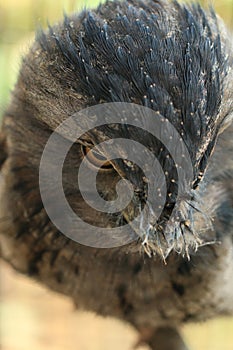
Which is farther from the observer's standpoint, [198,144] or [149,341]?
[149,341]

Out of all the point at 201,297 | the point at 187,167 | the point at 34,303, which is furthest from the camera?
the point at 34,303

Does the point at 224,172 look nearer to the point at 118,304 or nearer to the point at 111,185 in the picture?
the point at 111,185

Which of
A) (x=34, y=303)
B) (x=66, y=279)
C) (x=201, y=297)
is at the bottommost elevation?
(x=34, y=303)

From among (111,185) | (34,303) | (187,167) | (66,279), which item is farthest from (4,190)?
(34,303)

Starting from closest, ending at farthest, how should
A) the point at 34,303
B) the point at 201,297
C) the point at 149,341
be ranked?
the point at 201,297
the point at 149,341
the point at 34,303
